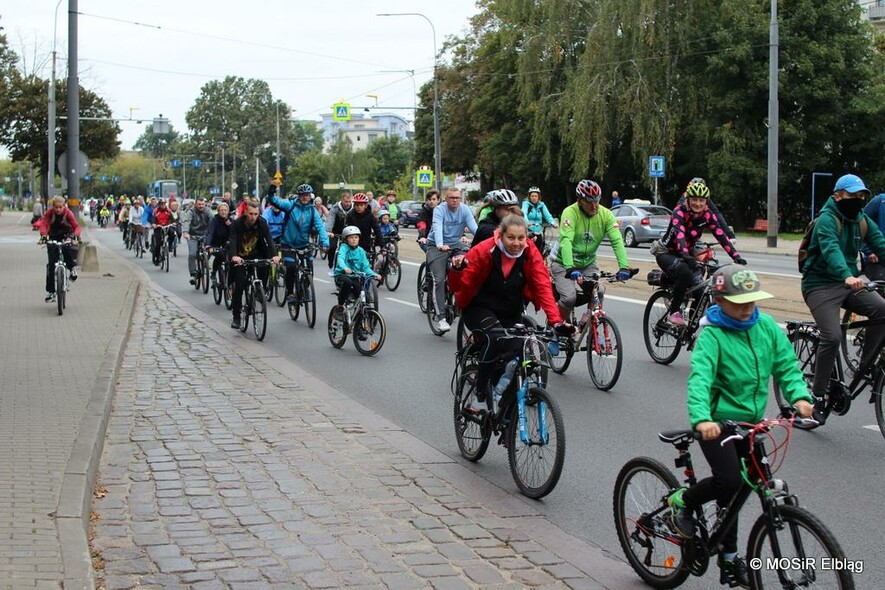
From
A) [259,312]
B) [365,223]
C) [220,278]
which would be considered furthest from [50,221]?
[365,223]

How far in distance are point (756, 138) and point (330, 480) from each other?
41372mm

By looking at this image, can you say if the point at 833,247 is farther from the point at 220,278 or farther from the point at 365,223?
the point at 220,278

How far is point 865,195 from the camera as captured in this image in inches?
322

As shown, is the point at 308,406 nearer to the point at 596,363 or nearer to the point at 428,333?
the point at 596,363

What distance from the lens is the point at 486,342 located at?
719cm

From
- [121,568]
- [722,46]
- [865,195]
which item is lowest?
[121,568]

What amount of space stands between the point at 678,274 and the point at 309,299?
636 cm

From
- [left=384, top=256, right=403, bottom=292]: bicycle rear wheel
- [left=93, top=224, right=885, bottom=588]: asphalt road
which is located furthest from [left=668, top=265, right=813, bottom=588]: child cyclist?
[left=384, top=256, right=403, bottom=292]: bicycle rear wheel

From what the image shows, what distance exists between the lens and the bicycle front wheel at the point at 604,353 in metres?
10.3

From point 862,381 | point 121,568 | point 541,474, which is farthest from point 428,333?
point 121,568

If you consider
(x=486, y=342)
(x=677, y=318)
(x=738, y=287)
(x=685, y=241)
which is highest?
(x=685, y=241)

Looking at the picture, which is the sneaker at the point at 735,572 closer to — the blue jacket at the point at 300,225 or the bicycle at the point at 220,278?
the blue jacket at the point at 300,225

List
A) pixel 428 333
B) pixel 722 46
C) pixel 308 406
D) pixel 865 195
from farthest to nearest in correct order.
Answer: pixel 722 46
pixel 428 333
pixel 308 406
pixel 865 195

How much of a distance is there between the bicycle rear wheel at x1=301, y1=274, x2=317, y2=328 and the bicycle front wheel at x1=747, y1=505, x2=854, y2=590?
38.8 ft
